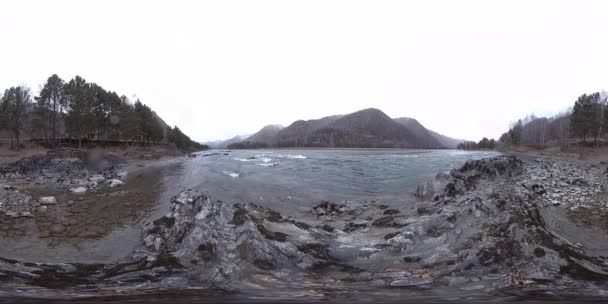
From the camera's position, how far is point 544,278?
6.68 m

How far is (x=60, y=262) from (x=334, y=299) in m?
7.71

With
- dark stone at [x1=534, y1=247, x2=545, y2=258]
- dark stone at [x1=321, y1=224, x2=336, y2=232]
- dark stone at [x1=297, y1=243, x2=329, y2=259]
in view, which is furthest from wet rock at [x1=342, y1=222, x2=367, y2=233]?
dark stone at [x1=534, y1=247, x2=545, y2=258]

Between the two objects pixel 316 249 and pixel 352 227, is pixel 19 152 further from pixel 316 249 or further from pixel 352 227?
pixel 316 249

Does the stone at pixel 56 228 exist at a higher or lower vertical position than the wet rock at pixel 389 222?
lower

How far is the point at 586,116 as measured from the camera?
2319 inches

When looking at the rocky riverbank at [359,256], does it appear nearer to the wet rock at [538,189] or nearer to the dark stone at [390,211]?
the dark stone at [390,211]

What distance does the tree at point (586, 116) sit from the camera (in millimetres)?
58844

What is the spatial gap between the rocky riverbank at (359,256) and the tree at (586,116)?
2441 inches

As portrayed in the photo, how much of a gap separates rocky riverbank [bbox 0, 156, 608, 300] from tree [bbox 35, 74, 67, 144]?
45684mm

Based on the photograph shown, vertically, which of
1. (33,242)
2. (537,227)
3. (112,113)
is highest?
(112,113)

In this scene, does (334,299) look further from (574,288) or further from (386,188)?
(386,188)

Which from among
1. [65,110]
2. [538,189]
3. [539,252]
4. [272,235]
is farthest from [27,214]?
[65,110]

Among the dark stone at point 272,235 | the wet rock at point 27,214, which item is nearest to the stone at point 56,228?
the wet rock at point 27,214

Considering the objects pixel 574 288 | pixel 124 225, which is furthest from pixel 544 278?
pixel 124 225
